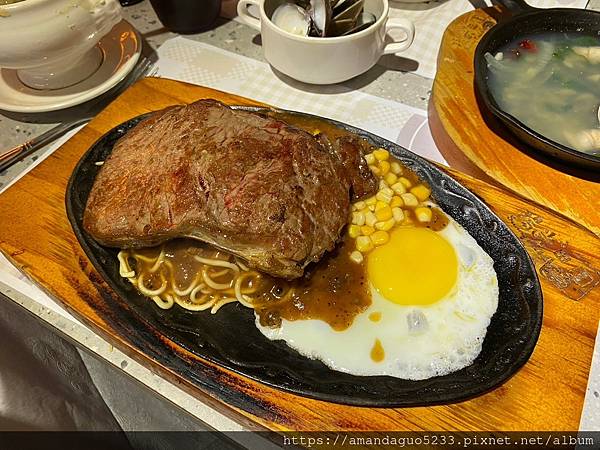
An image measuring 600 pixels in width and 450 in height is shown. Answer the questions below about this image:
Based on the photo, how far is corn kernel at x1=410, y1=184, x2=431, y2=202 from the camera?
273cm

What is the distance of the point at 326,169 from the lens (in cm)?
245

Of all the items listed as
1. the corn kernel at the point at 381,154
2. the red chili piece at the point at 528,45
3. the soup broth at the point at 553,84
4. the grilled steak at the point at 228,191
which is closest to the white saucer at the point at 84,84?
the grilled steak at the point at 228,191

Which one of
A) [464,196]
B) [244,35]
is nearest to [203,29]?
[244,35]

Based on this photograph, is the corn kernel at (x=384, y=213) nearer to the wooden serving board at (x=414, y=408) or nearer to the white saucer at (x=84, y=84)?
the wooden serving board at (x=414, y=408)

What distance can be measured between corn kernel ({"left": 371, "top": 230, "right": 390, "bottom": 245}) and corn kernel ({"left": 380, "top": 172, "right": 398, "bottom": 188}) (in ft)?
1.03

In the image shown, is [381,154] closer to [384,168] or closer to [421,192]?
[384,168]

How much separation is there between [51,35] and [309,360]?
2.41 meters

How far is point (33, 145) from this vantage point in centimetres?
331

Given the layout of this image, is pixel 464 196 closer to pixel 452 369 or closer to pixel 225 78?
pixel 452 369

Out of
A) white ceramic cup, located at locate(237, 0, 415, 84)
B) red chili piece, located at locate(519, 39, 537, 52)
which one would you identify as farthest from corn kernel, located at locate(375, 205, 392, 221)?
red chili piece, located at locate(519, 39, 537, 52)

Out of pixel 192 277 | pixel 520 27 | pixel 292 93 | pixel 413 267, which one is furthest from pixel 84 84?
pixel 520 27

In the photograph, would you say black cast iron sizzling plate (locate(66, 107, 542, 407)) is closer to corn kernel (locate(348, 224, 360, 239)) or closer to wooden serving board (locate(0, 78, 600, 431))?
wooden serving board (locate(0, 78, 600, 431))

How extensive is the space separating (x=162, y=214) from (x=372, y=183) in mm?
1097

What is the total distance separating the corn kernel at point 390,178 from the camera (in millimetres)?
2783
